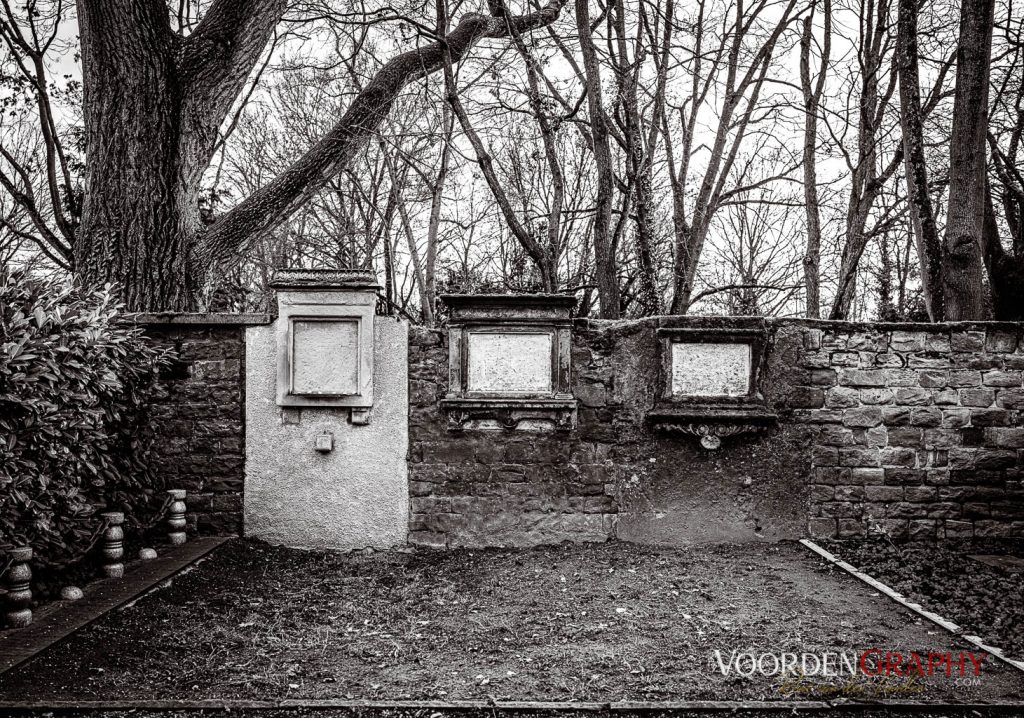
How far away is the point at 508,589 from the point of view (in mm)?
4547

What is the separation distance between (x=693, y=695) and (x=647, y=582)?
1.59m

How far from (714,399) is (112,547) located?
430cm

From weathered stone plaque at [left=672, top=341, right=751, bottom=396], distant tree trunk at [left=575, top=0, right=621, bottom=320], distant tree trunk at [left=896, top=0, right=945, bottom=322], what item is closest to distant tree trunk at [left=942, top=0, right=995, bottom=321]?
distant tree trunk at [left=896, top=0, right=945, bottom=322]

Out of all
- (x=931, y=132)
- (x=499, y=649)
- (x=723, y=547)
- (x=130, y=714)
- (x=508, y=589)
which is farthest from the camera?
(x=931, y=132)

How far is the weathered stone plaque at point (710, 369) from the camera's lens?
5449 millimetres

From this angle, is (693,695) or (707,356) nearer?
(693,695)

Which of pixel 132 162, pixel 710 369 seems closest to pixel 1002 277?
pixel 710 369

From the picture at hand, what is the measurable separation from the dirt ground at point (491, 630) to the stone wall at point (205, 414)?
0.46 m

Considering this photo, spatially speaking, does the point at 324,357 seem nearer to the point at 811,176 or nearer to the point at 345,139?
the point at 345,139

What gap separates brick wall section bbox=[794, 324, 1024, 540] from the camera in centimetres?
544

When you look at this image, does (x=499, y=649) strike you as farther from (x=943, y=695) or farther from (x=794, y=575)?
(x=794, y=575)

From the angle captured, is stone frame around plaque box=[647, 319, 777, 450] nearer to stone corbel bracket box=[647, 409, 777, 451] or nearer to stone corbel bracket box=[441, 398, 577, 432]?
stone corbel bracket box=[647, 409, 777, 451]

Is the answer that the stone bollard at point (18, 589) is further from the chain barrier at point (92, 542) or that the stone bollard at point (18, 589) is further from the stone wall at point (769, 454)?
the stone wall at point (769, 454)

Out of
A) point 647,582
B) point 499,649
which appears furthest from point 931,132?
point 499,649
